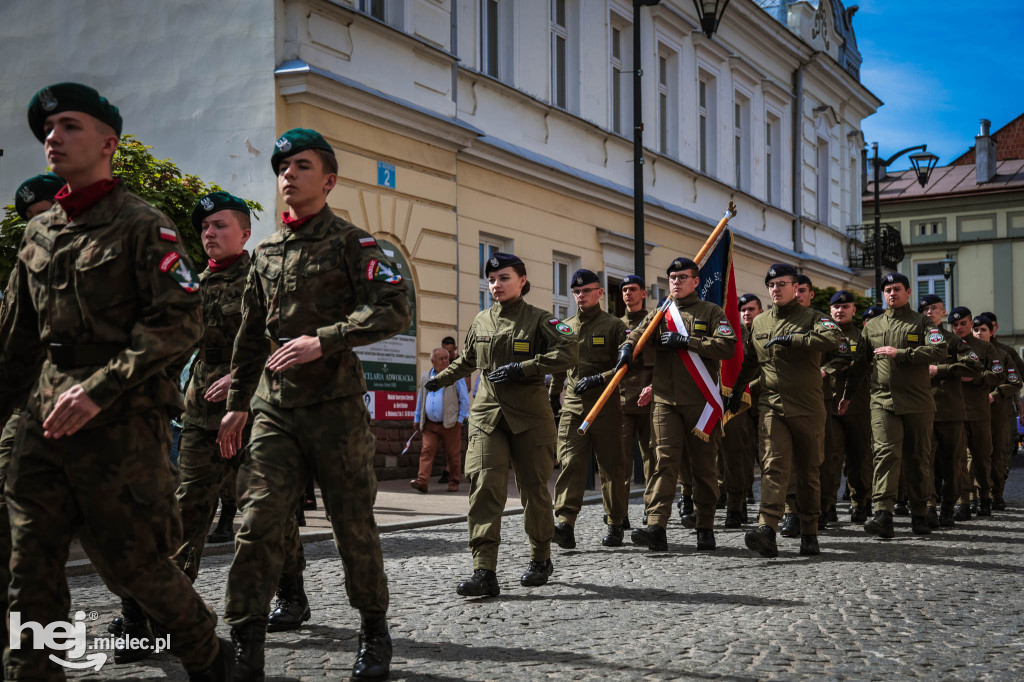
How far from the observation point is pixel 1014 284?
60.3 meters

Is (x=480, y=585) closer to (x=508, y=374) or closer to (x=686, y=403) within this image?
(x=508, y=374)

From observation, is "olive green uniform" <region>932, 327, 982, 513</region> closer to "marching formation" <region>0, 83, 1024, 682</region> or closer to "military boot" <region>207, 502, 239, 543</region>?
"marching formation" <region>0, 83, 1024, 682</region>

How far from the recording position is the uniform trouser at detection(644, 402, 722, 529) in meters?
9.23

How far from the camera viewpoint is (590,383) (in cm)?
941

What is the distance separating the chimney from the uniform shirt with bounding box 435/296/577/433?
2381 inches

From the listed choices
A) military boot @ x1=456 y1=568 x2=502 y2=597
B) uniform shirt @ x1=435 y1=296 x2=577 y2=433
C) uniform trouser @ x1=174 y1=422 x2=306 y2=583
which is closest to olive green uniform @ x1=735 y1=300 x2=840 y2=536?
uniform shirt @ x1=435 y1=296 x2=577 y2=433

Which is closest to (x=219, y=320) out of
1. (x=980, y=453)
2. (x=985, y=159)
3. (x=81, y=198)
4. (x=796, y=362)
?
(x=81, y=198)

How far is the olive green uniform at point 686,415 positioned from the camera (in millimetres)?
9242

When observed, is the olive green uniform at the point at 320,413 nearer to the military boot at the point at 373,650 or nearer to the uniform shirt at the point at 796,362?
the military boot at the point at 373,650

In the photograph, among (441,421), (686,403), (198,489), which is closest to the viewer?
(198,489)

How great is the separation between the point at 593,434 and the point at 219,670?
18.8 ft

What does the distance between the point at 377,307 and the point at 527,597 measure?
283 cm

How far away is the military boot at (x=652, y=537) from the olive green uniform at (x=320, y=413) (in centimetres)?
445

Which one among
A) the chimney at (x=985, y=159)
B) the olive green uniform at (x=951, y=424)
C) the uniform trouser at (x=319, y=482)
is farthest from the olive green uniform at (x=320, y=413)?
the chimney at (x=985, y=159)
